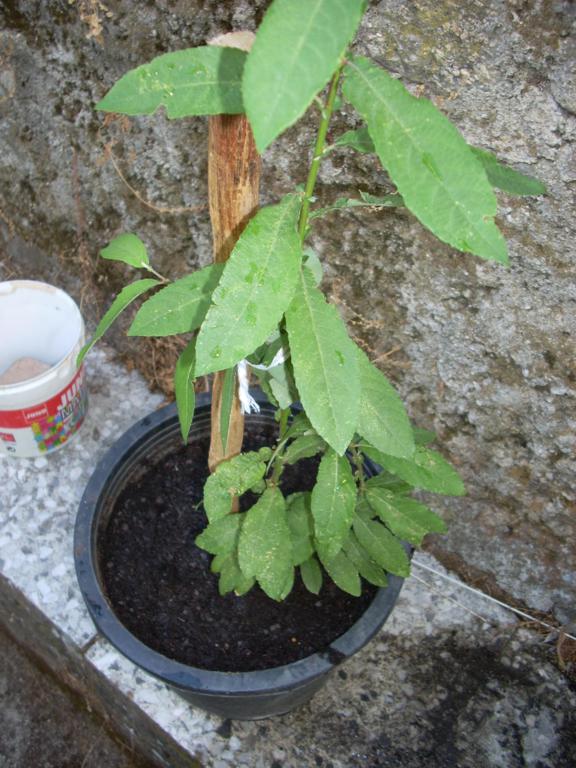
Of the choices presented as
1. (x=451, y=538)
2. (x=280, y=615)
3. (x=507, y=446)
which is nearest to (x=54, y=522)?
(x=280, y=615)

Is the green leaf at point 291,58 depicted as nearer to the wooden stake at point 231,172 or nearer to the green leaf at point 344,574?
the wooden stake at point 231,172

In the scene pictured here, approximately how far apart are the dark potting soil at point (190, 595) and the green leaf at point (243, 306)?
695mm

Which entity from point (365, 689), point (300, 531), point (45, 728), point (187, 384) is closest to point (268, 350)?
point (187, 384)

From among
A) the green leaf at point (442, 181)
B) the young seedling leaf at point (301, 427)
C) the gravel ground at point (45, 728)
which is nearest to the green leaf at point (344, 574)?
the young seedling leaf at point (301, 427)

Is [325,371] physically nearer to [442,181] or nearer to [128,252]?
[442,181]

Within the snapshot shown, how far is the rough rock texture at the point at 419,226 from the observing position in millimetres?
1087

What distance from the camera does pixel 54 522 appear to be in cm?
173

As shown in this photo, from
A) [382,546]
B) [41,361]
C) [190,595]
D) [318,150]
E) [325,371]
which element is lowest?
[190,595]

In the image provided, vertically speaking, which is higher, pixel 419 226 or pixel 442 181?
pixel 442 181

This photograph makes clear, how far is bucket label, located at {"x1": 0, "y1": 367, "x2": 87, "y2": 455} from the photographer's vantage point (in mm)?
1656

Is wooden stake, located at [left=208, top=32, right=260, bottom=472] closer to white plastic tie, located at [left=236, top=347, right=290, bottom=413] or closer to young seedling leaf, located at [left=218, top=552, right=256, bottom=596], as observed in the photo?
white plastic tie, located at [left=236, top=347, right=290, bottom=413]

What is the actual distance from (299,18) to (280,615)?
3.60 ft

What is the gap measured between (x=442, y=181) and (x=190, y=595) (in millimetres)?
1028

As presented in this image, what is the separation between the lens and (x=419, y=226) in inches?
50.4
